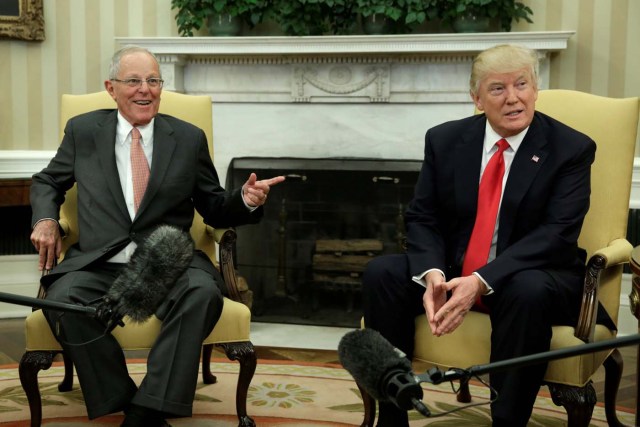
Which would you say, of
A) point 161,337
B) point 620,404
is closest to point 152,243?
point 161,337

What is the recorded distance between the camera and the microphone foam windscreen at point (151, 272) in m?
1.89

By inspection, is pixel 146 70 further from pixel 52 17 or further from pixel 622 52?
pixel 622 52

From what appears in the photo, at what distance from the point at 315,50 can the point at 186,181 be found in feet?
5.37

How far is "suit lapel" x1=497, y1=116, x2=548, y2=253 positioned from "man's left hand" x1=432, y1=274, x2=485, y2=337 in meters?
0.23

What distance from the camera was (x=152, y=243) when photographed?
80.8 inches

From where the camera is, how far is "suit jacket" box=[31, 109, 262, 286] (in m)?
2.78

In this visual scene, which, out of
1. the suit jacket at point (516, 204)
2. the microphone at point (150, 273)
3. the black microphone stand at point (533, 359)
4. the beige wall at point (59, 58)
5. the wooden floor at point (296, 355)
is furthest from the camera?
the beige wall at point (59, 58)

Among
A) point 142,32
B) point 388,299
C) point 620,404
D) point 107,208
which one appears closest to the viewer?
point 388,299

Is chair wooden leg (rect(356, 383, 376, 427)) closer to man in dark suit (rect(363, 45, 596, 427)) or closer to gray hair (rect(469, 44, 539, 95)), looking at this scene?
man in dark suit (rect(363, 45, 596, 427))

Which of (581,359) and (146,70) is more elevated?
(146,70)

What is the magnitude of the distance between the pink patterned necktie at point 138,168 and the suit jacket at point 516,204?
91 cm

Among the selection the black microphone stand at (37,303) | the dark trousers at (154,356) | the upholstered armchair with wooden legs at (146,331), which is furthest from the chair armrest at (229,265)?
the black microphone stand at (37,303)

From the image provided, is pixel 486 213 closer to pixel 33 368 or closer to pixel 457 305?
pixel 457 305

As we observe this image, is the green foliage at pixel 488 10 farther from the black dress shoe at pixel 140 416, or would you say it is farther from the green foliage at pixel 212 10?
the black dress shoe at pixel 140 416
